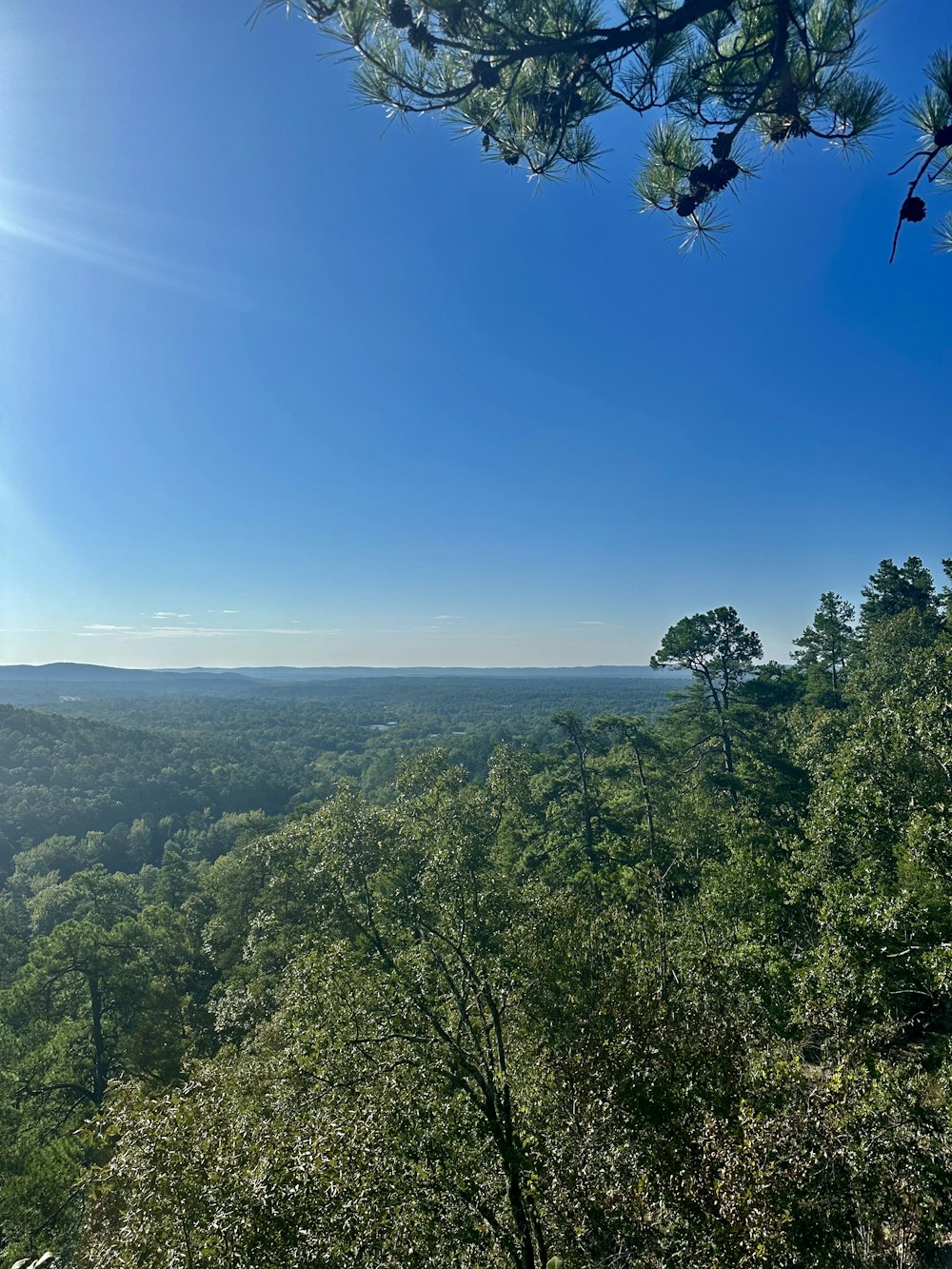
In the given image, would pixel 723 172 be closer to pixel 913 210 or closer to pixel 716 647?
pixel 913 210

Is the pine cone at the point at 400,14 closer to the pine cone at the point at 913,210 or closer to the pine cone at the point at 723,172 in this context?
the pine cone at the point at 723,172

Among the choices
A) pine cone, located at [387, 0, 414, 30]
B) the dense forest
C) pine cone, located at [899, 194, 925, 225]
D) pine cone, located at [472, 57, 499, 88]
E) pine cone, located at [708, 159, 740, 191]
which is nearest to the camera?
pine cone, located at [899, 194, 925, 225]

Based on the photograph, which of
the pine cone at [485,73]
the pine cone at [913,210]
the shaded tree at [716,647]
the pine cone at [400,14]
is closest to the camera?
the pine cone at [913,210]

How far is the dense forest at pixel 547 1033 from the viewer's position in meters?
5.33

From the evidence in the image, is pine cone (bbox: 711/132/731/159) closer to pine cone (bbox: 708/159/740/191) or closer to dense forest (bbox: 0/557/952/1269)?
pine cone (bbox: 708/159/740/191)

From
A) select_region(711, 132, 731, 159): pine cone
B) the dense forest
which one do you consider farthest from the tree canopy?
the dense forest

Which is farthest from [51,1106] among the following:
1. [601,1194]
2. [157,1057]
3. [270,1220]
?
[601,1194]

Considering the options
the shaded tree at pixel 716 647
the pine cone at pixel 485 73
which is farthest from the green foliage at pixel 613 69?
the shaded tree at pixel 716 647

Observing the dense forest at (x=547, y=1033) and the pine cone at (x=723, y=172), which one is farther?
the dense forest at (x=547, y=1033)

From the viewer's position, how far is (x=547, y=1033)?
29.0 ft

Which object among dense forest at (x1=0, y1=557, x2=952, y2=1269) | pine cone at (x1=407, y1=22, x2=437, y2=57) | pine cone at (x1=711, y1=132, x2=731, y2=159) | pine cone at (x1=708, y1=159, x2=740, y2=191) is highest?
pine cone at (x1=407, y1=22, x2=437, y2=57)

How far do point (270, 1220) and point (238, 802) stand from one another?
330 feet

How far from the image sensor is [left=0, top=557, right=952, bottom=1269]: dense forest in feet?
17.5

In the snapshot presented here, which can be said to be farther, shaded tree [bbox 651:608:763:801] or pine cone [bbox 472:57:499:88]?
shaded tree [bbox 651:608:763:801]
